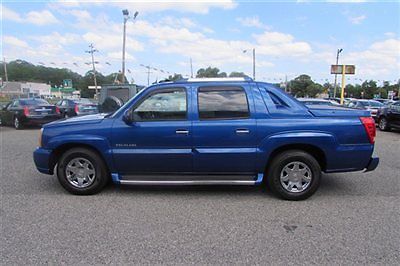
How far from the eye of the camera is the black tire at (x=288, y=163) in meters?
4.49

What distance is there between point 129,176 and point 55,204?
1.11 m

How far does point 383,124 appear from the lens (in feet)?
46.2

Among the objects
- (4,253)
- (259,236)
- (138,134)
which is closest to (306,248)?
(259,236)

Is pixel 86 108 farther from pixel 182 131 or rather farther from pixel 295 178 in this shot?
pixel 295 178

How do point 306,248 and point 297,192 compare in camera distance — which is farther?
point 297,192

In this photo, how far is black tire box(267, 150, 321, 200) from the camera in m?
4.49

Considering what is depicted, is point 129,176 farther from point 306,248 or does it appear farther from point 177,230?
point 306,248

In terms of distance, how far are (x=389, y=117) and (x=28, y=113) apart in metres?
16.1

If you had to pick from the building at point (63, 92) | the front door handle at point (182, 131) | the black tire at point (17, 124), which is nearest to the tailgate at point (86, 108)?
the black tire at point (17, 124)

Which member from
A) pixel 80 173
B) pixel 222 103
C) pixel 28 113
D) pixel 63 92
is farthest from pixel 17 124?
pixel 63 92

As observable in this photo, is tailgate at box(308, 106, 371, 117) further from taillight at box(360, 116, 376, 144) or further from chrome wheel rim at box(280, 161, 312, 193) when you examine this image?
chrome wheel rim at box(280, 161, 312, 193)

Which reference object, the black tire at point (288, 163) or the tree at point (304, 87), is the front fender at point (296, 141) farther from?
the tree at point (304, 87)

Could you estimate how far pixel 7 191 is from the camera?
4.97m

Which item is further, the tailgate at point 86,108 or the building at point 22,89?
the building at point 22,89
